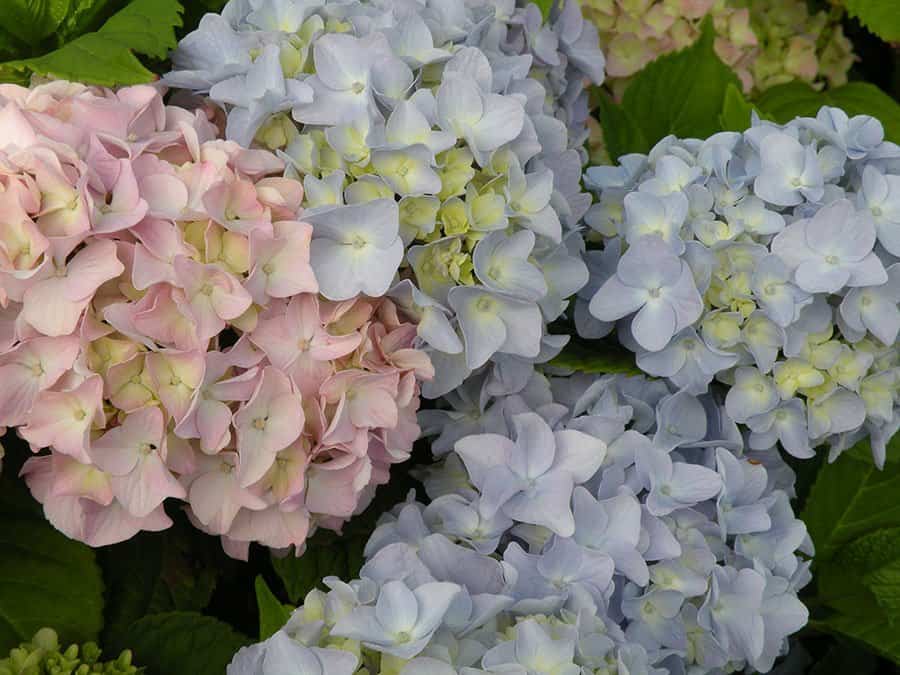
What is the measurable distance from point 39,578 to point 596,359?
387 mm

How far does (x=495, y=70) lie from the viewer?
763mm

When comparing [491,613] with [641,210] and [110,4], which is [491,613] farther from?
[110,4]

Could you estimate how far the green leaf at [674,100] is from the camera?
1.07m

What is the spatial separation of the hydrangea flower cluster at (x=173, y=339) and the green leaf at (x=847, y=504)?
0.43 metres

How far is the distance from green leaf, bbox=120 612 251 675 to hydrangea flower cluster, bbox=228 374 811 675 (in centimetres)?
13

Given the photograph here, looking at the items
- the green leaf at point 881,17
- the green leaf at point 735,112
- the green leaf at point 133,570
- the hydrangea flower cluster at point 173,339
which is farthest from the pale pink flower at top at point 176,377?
the green leaf at point 881,17

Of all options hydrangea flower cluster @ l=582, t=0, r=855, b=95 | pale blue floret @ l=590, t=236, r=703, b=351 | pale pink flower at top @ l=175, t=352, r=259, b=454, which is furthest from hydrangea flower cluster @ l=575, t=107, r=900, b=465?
hydrangea flower cluster @ l=582, t=0, r=855, b=95

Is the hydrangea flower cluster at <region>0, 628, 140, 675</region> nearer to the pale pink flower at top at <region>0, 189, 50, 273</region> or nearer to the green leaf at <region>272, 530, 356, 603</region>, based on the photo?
the green leaf at <region>272, 530, 356, 603</region>

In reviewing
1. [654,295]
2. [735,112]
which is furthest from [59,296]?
[735,112]

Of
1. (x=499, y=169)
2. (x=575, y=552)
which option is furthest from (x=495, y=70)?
(x=575, y=552)

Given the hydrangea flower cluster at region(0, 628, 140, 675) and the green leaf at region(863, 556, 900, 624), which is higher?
the hydrangea flower cluster at region(0, 628, 140, 675)

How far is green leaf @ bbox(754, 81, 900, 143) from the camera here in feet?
3.84

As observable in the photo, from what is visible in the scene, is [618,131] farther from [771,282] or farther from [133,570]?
[133,570]

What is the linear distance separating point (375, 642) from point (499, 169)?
0.28 m
